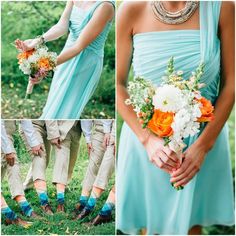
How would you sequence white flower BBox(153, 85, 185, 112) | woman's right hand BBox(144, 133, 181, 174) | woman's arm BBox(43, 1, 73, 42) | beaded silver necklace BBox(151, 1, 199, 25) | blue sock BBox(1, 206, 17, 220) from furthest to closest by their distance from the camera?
1. blue sock BBox(1, 206, 17, 220)
2. woman's arm BBox(43, 1, 73, 42)
3. beaded silver necklace BBox(151, 1, 199, 25)
4. woman's right hand BBox(144, 133, 181, 174)
5. white flower BBox(153, 85, 185, 112)

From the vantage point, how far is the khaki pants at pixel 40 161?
2.74 m

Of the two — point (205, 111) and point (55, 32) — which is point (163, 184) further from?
point (55, 32)

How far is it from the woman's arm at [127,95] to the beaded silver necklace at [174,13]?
10 centimetres

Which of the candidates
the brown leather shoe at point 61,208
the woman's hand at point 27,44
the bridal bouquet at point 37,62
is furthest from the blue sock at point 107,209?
the woman's hand at point 27,44

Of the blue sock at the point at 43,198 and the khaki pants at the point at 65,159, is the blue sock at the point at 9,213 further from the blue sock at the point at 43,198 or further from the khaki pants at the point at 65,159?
the khaki pants at the point at 65,159

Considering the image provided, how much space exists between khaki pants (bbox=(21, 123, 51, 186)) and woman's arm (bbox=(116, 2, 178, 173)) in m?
0.38

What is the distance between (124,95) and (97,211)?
57cm

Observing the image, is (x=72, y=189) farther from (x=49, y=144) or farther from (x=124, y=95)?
(x=124, y=95)

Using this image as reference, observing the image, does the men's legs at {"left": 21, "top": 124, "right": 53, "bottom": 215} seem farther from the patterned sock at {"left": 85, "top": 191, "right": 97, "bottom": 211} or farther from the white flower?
the white flower

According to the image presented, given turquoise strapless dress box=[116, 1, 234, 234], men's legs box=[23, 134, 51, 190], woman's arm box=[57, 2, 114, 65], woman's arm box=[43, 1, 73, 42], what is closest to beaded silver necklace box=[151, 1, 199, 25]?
turquoise strapless dress box=[116, 1, 234, 234]

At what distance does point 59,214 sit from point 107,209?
230 millimetres

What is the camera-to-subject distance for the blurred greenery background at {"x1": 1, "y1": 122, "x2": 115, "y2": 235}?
2.75 metres

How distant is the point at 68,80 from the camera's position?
272 centimetres

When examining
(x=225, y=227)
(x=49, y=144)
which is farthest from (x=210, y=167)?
(x=49, y=144)
